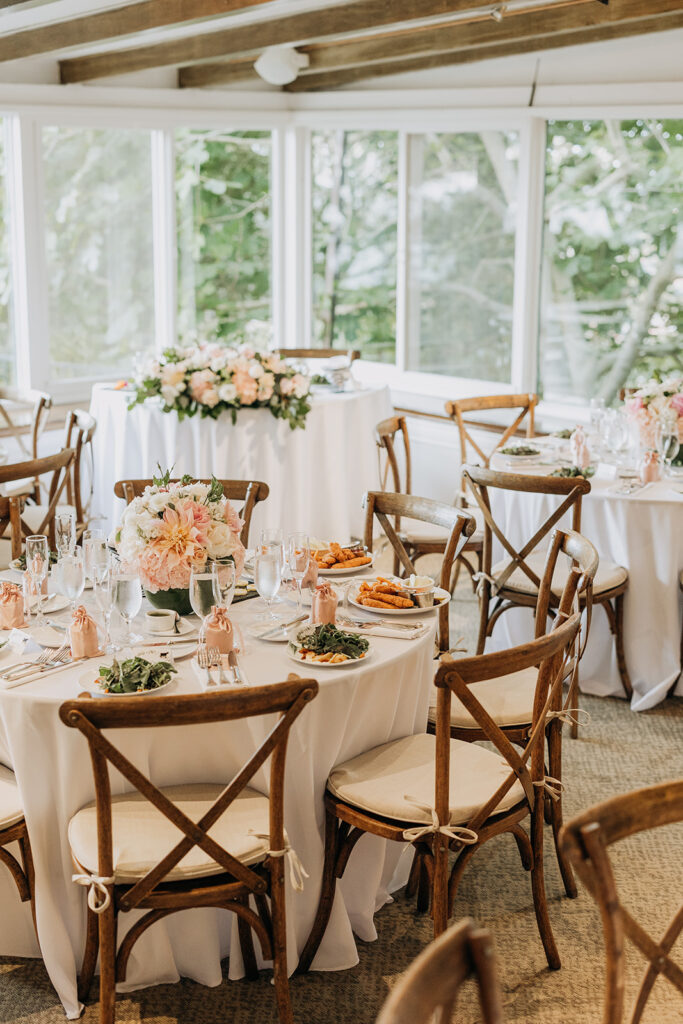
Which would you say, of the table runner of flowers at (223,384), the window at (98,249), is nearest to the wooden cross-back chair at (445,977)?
the table runner of flowers at (223,384)

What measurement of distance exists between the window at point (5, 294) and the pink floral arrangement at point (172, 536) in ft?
14.2

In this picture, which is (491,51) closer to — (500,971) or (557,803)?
(557,803)

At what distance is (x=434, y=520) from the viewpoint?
354cm

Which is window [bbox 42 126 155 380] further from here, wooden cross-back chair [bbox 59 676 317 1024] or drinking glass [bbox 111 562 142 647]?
wooden cross-back chair [bbox 59 676 317 1024]

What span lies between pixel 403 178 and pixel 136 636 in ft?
17.2

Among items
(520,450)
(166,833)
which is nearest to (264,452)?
(520,450)

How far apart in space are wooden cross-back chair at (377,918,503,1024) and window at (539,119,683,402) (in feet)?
17.1

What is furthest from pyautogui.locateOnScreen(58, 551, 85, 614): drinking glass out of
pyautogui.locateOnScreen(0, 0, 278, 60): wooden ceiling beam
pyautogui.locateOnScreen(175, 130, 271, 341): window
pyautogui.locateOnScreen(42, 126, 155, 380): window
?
pyautogui.locateOnScreen(175, 130, 271, 341): window

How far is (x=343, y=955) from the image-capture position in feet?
8.82

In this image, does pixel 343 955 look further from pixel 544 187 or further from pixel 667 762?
pixel 544 187

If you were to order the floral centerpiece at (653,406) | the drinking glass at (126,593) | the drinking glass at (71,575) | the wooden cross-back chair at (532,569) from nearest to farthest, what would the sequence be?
the drinking glass at (126,593) → the drinking glass at (71,575) → the wooden cross-back chair at (532,569) → the floral centerpiece at (653,406)

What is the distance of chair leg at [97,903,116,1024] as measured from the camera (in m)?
2.21

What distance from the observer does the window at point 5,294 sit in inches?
260

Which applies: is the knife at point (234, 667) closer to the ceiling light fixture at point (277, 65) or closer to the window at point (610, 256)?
the window at point (610, 256)
